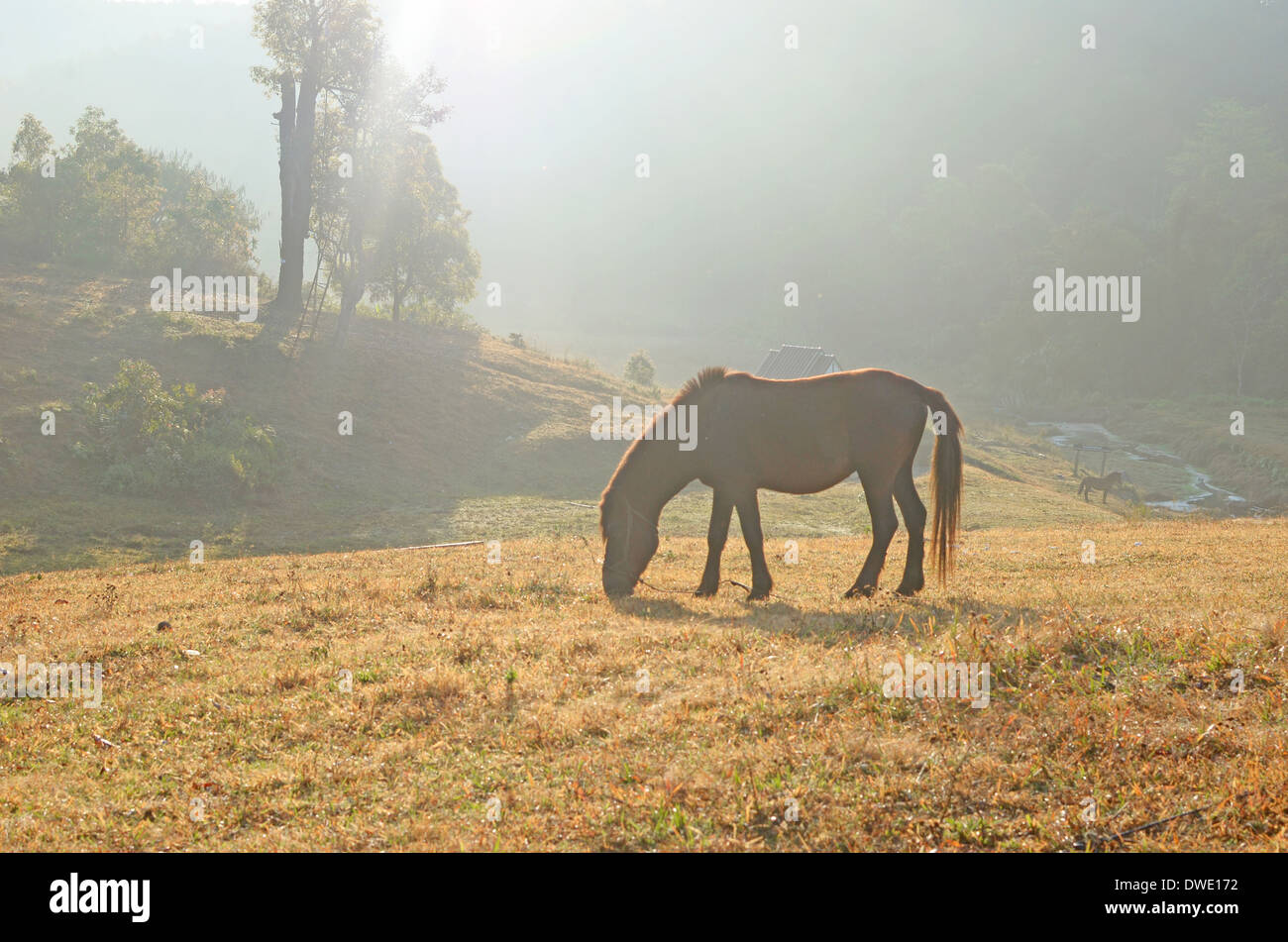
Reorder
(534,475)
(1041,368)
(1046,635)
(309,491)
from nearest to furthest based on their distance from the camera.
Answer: (1046,635)
(309,491)
(534,475)
(1041,368)

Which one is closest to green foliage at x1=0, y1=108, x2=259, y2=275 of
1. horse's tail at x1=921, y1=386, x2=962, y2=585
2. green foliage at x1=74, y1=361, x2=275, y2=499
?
green foliage at x1=74, y1=361, x2=275, y2=499

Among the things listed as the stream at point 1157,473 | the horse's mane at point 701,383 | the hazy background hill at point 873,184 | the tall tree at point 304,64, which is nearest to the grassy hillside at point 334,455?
the stream at point 1157,473

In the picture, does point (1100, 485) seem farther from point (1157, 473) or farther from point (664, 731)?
point (664, 731)

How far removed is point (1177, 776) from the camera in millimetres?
4883

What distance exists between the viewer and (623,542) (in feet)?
36.3

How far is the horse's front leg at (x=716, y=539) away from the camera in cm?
1093

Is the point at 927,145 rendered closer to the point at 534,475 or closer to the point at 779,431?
the point at 534,475

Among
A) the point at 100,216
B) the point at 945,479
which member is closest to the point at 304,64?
the point at 100,216

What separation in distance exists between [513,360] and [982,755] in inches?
1633

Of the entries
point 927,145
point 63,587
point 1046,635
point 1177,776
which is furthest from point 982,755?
point 927,145

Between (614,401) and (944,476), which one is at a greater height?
(614,401)

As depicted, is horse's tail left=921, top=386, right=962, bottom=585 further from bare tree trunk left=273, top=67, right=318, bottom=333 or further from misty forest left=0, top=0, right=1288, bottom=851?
bare tree trunk left=273, top=67, right=318, bottom=333

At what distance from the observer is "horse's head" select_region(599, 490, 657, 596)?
36.3 feet

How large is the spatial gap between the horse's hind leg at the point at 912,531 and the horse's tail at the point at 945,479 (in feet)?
0.75
